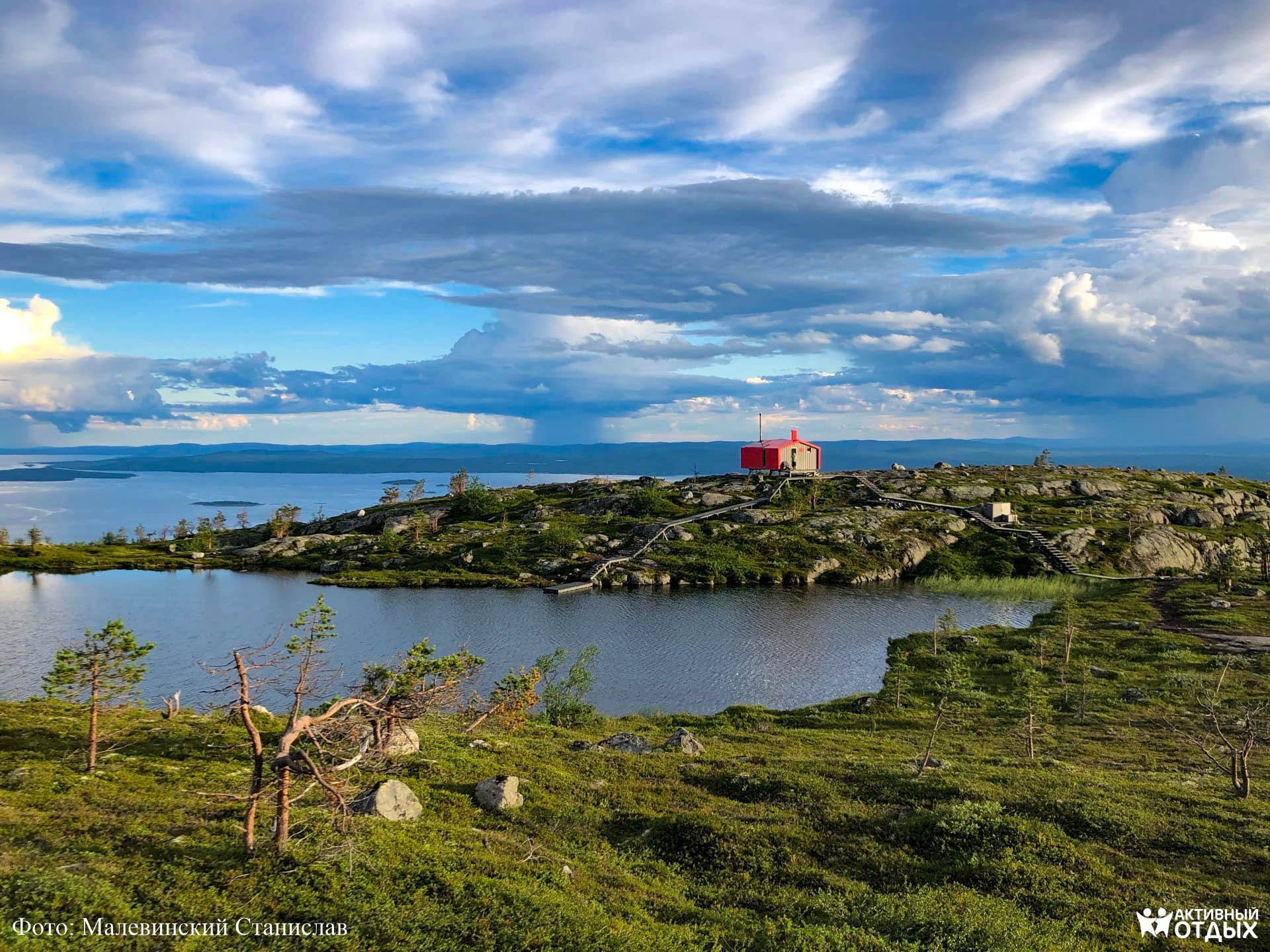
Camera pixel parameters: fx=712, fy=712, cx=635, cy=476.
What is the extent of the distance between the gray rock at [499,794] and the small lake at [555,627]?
2702cm

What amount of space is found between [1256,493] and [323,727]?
22802 centimetres

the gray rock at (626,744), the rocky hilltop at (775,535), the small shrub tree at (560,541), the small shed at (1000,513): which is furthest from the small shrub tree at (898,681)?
the small shed at (1000,513)

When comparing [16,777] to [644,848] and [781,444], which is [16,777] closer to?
[644,848]

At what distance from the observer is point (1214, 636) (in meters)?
73.6

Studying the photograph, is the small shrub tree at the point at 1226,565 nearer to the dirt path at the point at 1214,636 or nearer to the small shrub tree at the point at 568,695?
the dirt path at the point at 1214,636

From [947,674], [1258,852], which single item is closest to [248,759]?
[1258,852]

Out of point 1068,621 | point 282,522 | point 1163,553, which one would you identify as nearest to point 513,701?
point 1068,621

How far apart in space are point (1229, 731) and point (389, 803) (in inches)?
1989

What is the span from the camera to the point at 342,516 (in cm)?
18338

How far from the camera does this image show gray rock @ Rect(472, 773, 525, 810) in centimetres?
2708

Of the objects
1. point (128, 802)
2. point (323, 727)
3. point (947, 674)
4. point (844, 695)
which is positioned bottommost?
point (844, 695)

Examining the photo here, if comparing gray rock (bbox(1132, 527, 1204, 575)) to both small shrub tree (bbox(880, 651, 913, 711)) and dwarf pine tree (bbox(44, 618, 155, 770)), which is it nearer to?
small shrub tree (bbox(880, 651, 913, 711))

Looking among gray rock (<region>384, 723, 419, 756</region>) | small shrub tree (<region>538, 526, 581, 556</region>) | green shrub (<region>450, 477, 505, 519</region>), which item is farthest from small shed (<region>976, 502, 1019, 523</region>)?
gray rock (<region>384, 723, 419, 756</region>)

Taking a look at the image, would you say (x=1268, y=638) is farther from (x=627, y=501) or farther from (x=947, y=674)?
(x=627, y=501)
